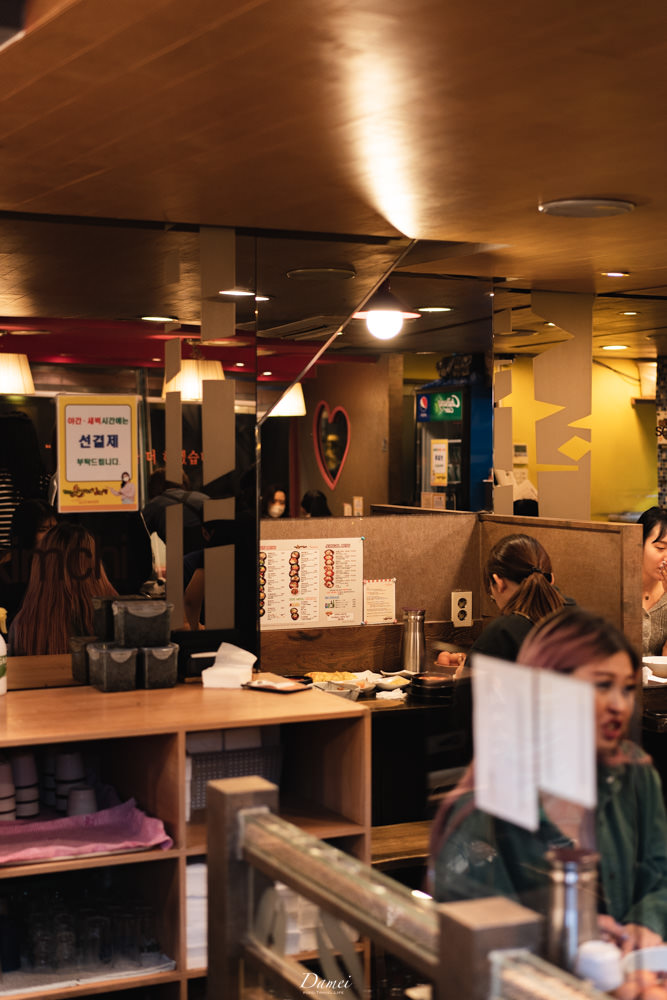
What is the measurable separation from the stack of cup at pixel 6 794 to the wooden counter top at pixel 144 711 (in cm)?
17

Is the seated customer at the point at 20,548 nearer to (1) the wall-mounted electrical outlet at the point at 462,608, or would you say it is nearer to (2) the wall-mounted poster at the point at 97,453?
(2) the wall-mounted poster at the point at 97,453

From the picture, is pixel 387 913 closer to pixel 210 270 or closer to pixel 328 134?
pixel 328 134

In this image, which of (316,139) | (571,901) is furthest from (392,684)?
(571,901)

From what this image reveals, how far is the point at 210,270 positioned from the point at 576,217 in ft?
3.89

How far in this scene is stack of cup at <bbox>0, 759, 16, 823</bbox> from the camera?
314cm

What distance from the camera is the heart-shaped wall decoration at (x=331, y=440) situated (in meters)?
4.71

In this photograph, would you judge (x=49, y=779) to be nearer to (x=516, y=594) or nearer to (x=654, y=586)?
(x=516, y=594)

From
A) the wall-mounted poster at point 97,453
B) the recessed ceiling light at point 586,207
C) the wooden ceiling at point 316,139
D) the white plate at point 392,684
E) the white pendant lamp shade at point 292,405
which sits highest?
the recessed ceiling light at point 586,207

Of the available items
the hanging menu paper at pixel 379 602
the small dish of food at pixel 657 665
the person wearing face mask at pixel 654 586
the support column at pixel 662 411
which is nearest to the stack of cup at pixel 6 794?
the hanging menu paper at pixel 379 602

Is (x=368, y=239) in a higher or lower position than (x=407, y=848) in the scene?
higher

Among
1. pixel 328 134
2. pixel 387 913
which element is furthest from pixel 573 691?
pixel 328 134

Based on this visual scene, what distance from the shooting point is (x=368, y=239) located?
4.07 meters

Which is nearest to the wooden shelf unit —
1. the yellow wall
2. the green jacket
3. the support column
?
the green jacket

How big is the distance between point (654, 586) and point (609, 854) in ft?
11.5
